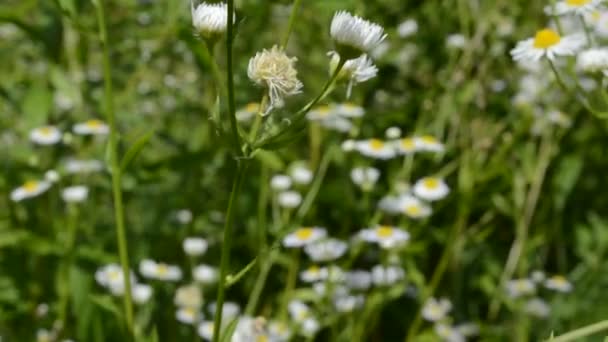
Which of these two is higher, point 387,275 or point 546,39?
point 546,39

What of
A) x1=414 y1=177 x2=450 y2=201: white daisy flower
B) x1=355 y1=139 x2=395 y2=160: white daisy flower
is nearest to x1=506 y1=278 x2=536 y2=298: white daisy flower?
x1=414 y1=177 x2=450 y2=201: white daisy flower

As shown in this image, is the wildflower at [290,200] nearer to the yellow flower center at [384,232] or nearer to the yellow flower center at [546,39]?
A: the yellow flower center at [384,232]

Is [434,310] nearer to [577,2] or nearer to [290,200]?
[290,200]

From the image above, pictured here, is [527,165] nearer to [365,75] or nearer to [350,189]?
[350,189]

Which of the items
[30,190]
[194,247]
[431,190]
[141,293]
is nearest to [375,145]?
[431,190]

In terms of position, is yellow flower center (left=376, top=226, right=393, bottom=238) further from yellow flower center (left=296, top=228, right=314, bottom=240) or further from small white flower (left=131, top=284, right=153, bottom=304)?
small white flower (left=131, top=284, right=153, bottom=304)

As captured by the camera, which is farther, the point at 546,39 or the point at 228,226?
the point at 546,39

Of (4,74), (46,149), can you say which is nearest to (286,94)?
(46,149)
